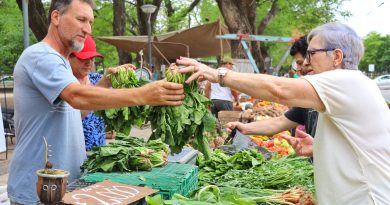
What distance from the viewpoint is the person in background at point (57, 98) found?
2.74 m

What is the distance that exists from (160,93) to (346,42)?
1230mm

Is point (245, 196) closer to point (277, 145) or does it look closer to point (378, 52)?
point (277, 145)

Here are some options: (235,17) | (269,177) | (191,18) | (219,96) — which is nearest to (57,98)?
(269,177)

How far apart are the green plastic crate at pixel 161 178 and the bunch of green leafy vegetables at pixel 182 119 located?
0.66 feet

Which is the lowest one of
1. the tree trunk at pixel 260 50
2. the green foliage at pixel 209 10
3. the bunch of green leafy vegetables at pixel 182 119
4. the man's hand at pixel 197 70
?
the bunch of green leafy vegetables at pixel 182 119

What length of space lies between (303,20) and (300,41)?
2030cm

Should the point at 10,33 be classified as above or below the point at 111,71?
above

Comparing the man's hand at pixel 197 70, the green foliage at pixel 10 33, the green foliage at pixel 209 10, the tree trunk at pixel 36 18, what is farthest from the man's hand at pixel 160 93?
the green foliage at pixel 209 10

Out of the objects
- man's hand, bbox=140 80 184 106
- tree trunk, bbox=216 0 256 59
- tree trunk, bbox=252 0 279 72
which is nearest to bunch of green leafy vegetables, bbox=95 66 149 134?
man's hand, bbox=140 80 184 106

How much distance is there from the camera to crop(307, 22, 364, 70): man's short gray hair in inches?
112

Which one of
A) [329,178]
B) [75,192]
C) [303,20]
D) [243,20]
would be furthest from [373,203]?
[303,20]

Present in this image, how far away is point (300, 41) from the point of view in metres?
4.84

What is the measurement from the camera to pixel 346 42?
2.84 metres

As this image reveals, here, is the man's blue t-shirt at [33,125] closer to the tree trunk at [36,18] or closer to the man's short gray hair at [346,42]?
the man's short gray hair at [346,42]
